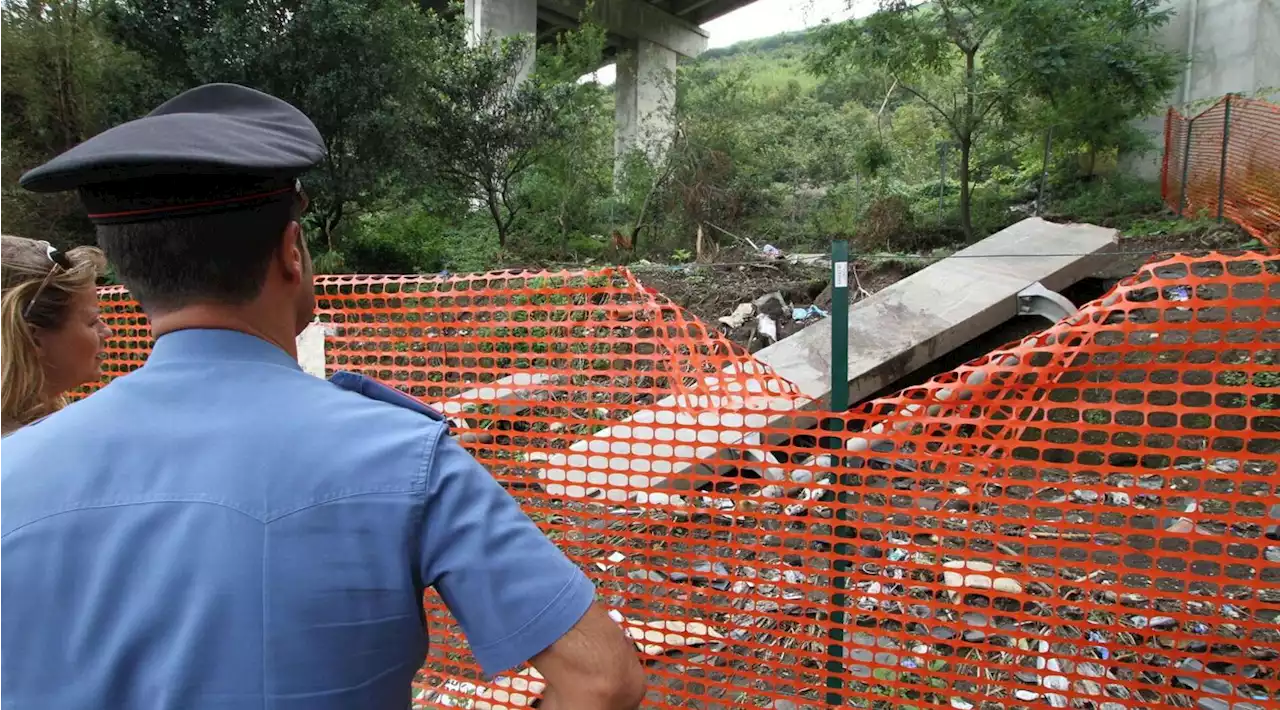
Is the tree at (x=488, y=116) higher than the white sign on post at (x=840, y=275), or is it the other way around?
the tree at (x=488, y=116)

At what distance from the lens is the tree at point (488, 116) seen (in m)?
12.2

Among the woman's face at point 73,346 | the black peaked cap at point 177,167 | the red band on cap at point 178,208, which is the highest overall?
the black peaked cap at point 177,167

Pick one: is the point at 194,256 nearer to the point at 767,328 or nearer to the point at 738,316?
the point at 767,328

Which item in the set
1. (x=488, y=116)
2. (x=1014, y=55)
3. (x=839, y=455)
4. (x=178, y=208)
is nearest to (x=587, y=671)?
(x=178, y=208)

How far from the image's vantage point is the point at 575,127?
42.5 ft

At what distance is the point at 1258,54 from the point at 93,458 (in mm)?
13378

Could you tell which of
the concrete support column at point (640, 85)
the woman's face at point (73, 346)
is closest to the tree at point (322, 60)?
the concrete support column at point (640, 85)

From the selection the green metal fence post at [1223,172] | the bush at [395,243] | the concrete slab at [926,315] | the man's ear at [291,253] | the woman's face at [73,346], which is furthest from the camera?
the bush at [395,243]

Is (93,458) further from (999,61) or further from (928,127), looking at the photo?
(928,127)

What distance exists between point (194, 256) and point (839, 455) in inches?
76.1

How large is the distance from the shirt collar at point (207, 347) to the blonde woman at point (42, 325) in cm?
135

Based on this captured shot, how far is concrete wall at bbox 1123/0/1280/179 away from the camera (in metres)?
9.77

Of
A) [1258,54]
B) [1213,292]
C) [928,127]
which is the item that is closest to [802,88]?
[928,127]

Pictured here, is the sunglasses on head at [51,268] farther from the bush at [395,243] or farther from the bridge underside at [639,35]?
the bridge underside at [639,35]
